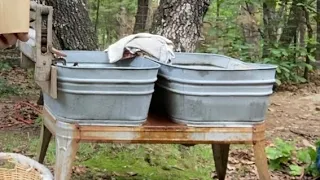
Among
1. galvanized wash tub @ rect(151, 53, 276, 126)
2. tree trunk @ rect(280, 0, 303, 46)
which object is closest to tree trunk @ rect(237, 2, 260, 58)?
tree trunk @ rect(280, 0, 303, 46)

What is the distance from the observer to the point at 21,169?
7.20ft

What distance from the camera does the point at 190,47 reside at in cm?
435

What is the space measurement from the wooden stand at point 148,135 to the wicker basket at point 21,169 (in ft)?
0.95

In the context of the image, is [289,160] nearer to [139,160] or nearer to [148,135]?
[139,160]

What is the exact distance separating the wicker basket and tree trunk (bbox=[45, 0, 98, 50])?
2379 millimetres

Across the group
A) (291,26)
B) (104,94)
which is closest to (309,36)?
(291,26)

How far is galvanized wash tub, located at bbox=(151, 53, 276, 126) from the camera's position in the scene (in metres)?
2.48

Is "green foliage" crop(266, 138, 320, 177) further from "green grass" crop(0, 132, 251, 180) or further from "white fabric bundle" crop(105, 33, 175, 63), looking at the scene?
"white fabric bundle" crop(105, 33, 175, 63)

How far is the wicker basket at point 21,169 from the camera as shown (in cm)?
214

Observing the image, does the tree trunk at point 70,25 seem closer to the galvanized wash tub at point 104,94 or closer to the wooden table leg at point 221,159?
the wooden table leg at point 221,159

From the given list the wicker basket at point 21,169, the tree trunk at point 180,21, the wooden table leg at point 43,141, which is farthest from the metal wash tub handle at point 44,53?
the tree trunk at point 180,21

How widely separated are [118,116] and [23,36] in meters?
0.82

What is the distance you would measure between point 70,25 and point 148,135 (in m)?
2.25

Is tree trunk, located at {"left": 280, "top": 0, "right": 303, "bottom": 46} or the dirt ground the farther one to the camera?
tree trunk, located at {"left": 280, "top": 0, "right": 303, "bottom": 46}
